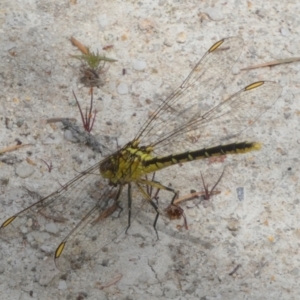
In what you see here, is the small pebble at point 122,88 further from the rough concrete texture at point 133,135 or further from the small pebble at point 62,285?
the small pebble at point 62,285

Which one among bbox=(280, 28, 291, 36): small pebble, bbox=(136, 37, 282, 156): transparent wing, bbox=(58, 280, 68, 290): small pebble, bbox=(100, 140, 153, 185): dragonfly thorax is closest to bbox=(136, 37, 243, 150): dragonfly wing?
bbox=(136, 37, 282, 156): transparent wing

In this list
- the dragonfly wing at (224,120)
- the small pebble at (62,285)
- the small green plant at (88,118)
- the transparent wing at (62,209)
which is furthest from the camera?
the small green plant at (88,118)

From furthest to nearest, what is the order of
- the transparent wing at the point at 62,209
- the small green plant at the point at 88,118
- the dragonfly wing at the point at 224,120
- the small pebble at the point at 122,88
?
the small pebble at the point at 122,88 < the small green plant at the point at 88,118 < the dragonfly wing at the point at 224,120 < the transparent wing at the point at 62,209

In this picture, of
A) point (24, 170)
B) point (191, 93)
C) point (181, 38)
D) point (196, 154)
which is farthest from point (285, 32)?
point (24, 170)

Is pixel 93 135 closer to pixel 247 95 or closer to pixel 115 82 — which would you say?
pixel 115 82

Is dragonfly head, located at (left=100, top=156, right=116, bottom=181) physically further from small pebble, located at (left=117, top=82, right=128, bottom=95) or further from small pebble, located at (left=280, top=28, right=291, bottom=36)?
small pebble, located at (left=280, top=28, right=291, bottom=36)

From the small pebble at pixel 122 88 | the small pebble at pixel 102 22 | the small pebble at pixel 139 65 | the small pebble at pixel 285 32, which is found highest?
the small pebble at pixel 285 32

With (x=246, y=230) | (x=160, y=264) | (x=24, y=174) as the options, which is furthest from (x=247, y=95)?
(x=24, y=174)

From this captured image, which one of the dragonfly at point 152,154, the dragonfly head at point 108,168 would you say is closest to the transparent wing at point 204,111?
the dragonfly at point 152,154
